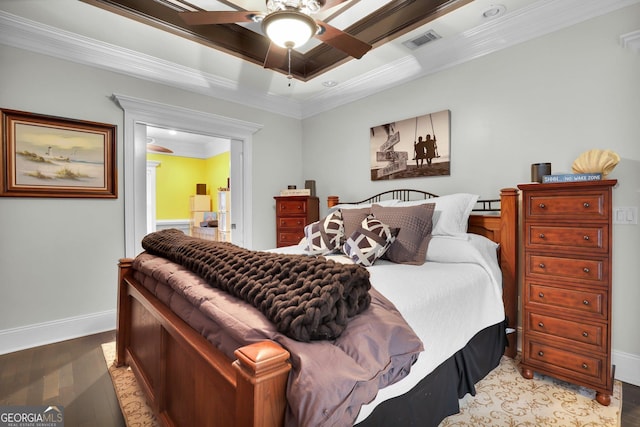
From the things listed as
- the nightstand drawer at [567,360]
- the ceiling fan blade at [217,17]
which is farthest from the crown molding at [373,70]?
the nightstand drawer at [567,360]

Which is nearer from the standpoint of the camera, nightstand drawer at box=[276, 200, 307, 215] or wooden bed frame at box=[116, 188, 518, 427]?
wooden bed frame at box=[116, 188, 518, 427]

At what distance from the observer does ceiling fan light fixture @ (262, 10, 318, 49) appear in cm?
177

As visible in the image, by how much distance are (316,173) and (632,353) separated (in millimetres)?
3435

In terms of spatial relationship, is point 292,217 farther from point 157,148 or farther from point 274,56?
point 157,148

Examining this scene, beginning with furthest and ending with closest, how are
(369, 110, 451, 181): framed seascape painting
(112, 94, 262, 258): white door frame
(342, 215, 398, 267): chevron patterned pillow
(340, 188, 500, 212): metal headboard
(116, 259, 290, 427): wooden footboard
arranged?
(112, 94, 262, 258): white door frame
(369, 110, 451, 181): framed seascape painting
(340, 188, 500, 212): metal headboard
(342, 215, 398, 267): chevron patterned pillow
(116, 259, 290, 427): wooden footboard

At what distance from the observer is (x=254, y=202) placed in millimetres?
4121

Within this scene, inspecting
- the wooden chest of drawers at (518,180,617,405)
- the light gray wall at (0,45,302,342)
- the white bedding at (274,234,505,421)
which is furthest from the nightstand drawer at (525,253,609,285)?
the light gray wall at (0,45,302,342)

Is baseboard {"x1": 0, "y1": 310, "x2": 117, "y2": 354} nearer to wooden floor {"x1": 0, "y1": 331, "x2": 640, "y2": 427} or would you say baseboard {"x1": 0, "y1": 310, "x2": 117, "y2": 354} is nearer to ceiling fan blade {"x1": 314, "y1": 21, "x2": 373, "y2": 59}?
wooden floor {"x1": 0, "y1": 331, "x2": 640, "y2": 427}

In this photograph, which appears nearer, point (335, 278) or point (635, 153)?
point (335, 278)

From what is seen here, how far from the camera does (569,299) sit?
193 centimetres

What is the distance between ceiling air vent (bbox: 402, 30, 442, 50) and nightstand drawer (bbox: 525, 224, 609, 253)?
1.79 meters

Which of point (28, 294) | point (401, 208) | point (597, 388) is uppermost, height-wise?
point (401, 208)

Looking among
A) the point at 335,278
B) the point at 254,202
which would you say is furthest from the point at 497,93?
the point at 254,202

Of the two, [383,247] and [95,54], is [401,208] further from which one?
[95,54]
